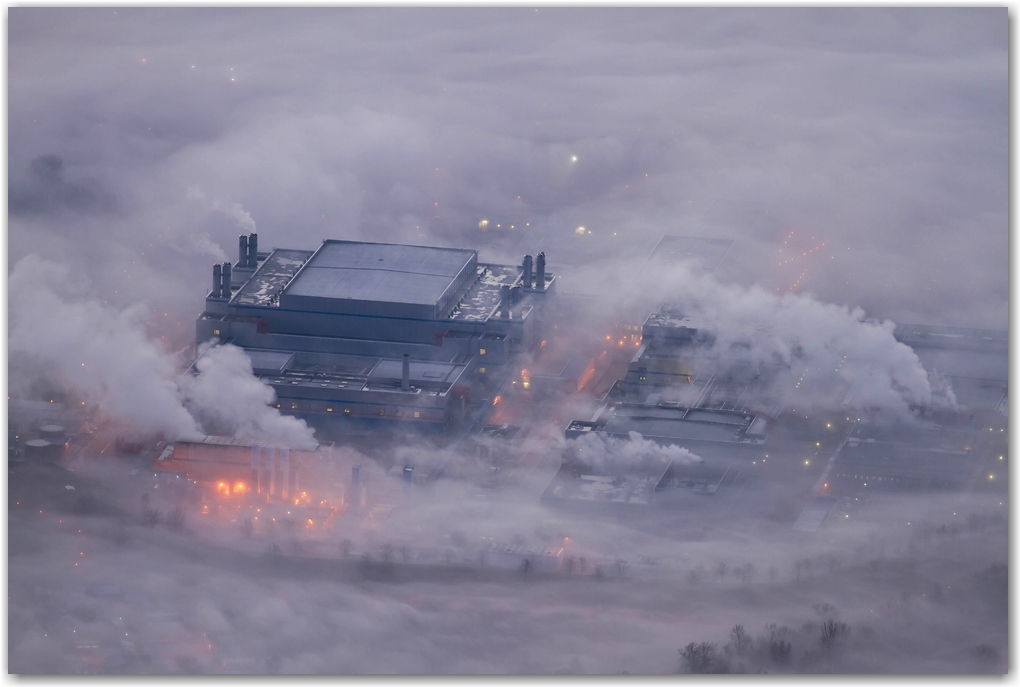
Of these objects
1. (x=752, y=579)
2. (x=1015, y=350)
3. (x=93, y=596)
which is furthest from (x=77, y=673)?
(x=1015, y=350)

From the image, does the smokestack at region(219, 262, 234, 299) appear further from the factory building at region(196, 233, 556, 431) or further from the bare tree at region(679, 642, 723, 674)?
the bare tree at region(679, 642, 723, 674)

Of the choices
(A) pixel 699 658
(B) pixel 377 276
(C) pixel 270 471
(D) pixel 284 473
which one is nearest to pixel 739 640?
(A) pixel 699 658

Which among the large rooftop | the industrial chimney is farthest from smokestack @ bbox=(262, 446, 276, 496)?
the large rooftop

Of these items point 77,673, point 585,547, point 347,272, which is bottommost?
point 77,673

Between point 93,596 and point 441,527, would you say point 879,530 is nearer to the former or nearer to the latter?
point 441,527

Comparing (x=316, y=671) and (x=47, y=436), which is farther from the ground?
(x=47, y=436)
